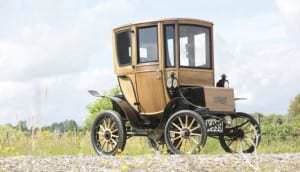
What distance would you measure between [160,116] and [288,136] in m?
9.29

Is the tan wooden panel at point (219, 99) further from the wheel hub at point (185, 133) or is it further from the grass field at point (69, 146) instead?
the grass field at point (69, 146)

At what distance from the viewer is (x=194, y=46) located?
1179 centimetres

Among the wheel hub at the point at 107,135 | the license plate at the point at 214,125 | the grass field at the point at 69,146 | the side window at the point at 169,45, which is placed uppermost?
the side window at the point at 169,45

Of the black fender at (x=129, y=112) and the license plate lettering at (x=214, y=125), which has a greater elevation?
the black fender at (x=129, y=112)

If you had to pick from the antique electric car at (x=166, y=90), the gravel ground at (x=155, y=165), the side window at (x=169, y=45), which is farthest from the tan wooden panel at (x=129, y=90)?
the gravel ground at (x=155, y=165)

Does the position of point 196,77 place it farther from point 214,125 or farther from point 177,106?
point 214,125

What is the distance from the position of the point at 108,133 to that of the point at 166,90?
4.40 feet

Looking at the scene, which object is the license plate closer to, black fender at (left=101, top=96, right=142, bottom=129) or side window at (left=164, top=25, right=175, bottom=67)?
side window at (left=164, top=25, right=175, bottom=67)

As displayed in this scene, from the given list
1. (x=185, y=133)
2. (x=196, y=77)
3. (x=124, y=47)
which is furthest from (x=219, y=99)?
(x=124, y=47)

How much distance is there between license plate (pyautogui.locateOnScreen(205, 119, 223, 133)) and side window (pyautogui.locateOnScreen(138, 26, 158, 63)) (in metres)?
1.53

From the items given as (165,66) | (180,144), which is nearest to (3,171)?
(180,144)

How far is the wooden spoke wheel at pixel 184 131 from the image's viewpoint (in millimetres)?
10219

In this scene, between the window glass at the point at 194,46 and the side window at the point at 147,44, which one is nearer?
the side window at the point at 147,44

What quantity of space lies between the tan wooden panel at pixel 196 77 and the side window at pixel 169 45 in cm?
23
